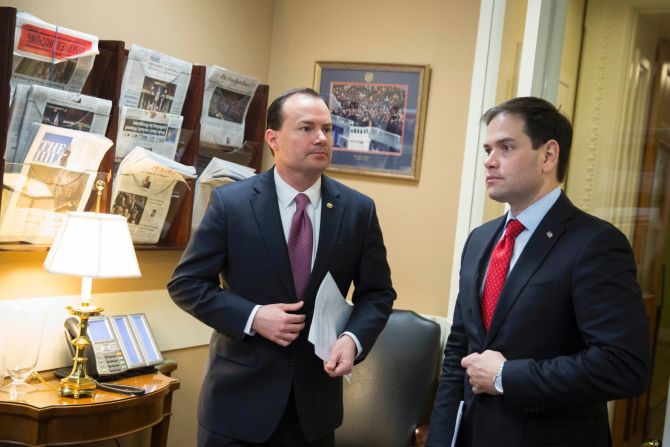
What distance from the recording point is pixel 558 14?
2709 mm

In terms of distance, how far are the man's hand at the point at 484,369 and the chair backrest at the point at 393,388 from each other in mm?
1314

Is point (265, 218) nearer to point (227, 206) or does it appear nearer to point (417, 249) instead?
point (227, 206)

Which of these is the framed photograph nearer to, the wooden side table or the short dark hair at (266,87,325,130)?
the short dark hair at (266,87,325,130)

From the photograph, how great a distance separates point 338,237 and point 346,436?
121 centimetres

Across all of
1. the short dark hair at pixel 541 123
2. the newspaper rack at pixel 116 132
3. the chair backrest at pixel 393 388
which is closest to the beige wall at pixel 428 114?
the chair backrest at pixel 393 388

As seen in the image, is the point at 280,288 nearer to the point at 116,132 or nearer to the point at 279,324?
the point at 279,324

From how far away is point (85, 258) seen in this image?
2383 mm

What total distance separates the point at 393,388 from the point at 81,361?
4.06ft

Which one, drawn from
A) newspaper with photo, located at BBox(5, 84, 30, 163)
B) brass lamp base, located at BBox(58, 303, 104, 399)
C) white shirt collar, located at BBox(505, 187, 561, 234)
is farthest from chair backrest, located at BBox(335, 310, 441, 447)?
newspaper with photo, located at BBox(5, 84, 30, 163)

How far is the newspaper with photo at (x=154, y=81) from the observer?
276 centimetres

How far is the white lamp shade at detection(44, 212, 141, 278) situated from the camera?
7.75 ft

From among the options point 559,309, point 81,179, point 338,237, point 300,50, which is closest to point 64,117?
point 81,179

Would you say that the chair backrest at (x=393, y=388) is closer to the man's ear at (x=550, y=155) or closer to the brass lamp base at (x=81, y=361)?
the brass lamp base at (x=81, y=361)

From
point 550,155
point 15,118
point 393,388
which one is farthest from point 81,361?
point 550,155
